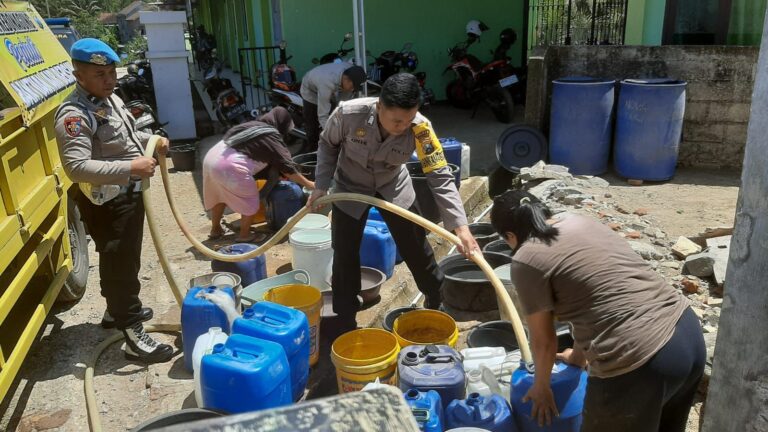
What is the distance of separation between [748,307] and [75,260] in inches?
170

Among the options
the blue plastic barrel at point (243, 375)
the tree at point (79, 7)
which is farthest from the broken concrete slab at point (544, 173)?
the tree at point (79, 7)

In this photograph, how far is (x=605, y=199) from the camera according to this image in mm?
6230

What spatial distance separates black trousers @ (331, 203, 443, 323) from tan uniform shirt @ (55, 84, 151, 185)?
1207mm

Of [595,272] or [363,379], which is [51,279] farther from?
[595,272]

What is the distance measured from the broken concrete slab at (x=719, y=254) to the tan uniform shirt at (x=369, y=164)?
1926 millimetres

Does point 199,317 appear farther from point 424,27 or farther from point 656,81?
point 424,27

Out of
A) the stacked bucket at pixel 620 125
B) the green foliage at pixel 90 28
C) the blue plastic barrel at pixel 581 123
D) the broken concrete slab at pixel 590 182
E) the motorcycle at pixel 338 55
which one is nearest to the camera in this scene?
the broken concrete slab at pixel 590 182

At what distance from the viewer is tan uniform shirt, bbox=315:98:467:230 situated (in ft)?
10.8

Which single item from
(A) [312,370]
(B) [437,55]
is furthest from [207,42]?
(A) [312,370]

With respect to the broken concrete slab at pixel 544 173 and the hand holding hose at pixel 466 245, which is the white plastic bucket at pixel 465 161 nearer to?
the broken concrete slab at pixel 544 173

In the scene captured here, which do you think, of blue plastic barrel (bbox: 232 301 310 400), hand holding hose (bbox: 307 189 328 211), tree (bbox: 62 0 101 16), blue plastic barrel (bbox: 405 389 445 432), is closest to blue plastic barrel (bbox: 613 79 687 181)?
hand holding hose (bbox: 307 189 328 211)

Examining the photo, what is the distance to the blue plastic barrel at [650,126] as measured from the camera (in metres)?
6.67

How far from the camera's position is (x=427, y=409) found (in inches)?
96.0

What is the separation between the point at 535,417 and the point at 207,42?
17543mm
